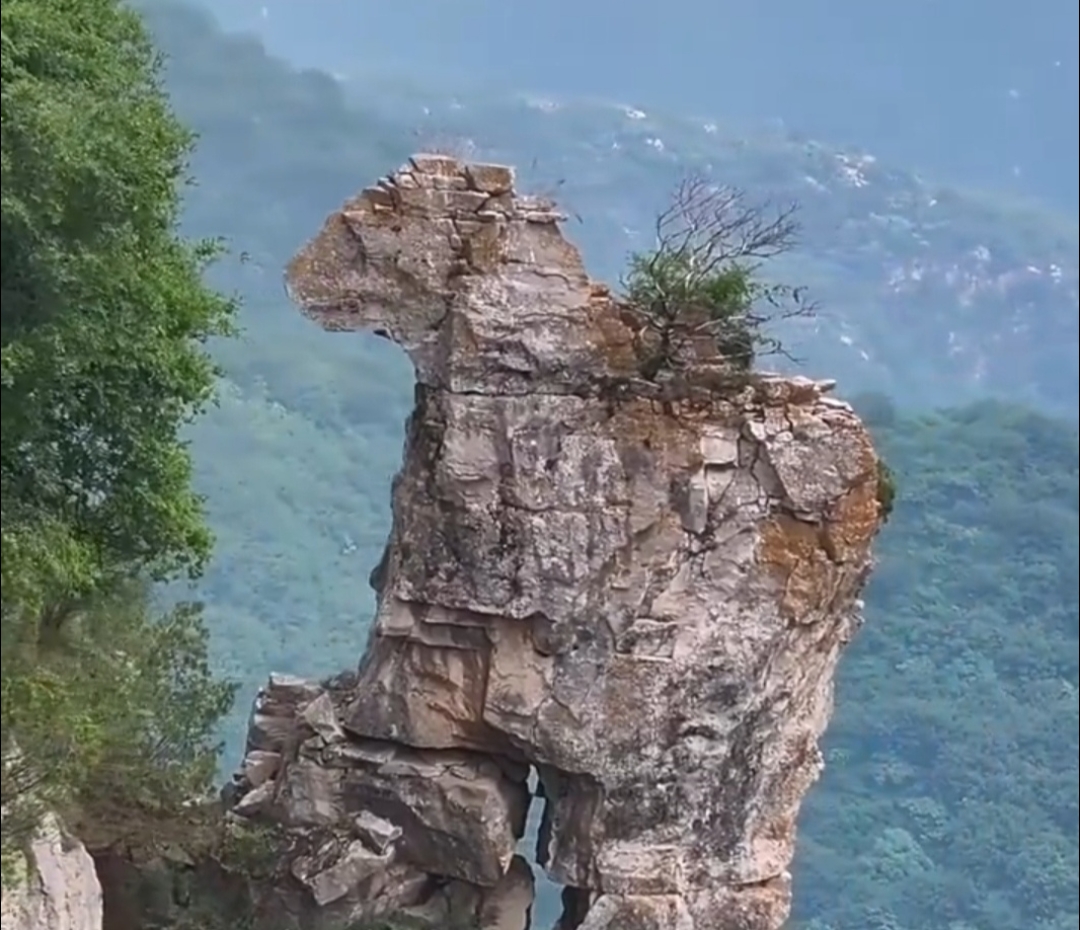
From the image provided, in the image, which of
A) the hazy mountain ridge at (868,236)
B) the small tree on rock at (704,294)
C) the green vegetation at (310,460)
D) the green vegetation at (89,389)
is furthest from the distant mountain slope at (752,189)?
the green vegetation at (89,389)

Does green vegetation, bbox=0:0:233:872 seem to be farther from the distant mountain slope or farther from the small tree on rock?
the distant mountain slope

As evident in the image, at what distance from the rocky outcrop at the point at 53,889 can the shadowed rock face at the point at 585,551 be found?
296cm

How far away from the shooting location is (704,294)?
19.7 metres

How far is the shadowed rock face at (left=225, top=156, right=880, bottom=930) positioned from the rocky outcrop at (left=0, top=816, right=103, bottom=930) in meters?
2.96

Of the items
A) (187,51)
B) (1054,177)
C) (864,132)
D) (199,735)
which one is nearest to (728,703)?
(199,735)

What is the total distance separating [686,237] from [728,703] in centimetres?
464

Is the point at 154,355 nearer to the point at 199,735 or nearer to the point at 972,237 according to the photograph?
the point at 199,735

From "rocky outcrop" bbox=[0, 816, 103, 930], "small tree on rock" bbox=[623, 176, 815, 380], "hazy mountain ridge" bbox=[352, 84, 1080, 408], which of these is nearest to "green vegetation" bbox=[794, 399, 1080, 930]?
"hazy mountain ridge" bbox=[352, 84, 1080, 408]

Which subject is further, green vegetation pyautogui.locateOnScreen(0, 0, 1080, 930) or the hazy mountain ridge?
the hazy mountain ridge

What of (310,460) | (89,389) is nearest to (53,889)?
(89,389)

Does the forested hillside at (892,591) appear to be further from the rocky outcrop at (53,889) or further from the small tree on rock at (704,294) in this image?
the rocky outcrop at (53,889)

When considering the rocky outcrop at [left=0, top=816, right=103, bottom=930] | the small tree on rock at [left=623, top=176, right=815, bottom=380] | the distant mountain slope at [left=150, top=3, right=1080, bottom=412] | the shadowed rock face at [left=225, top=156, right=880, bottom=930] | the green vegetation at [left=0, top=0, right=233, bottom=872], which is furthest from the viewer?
the distant mountain slope at [left=150, top=3, right=1080, bottom=412]

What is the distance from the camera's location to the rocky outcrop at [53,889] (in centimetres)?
1580

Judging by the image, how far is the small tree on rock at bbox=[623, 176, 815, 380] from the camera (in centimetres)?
1962
